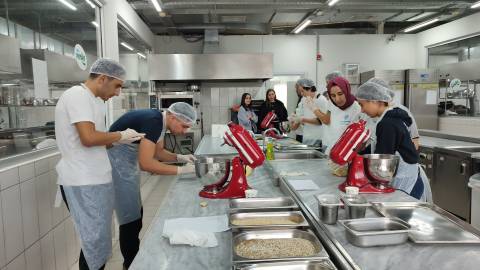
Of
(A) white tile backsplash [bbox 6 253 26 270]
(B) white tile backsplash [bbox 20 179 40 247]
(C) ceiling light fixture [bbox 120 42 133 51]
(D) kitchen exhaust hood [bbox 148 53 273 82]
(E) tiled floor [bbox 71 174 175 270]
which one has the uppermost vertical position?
(C) ceiling light fixture [bbox 120 42 133 51]

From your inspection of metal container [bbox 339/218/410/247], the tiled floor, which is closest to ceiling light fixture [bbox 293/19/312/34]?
the tiled floor

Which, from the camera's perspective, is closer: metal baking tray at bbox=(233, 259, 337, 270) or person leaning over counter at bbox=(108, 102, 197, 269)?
metal baking tray at bbox=(233, 259, 337, 270)

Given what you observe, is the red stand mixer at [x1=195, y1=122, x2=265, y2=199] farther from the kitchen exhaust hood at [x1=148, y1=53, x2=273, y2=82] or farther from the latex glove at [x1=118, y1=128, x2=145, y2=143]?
the kitchen exhaust hood at [x1=148, y1=53, x2=273, y2=82]

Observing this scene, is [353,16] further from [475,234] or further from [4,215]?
[4,215]

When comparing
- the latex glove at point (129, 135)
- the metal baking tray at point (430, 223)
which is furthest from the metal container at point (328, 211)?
the latex glove at point (129, 135)

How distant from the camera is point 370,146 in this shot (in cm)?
238

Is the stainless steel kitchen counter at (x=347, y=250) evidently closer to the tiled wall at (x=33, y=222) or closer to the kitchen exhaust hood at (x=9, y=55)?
the tiled wall at (x=33, y=222)

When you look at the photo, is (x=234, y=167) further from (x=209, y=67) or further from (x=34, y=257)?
(x=209, y=67)

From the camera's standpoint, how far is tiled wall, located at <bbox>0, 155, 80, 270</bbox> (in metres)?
1.93

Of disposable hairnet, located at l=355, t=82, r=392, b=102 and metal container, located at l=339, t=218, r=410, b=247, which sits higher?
disposable hairnet, located at l=355, t=82, r=392, b=102

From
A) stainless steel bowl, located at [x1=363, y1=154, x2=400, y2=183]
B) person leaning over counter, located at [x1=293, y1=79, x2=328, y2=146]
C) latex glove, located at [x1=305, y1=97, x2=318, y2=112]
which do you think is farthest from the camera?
person leaning over counter, located at [x1=293, y1=79, x2=328, y2=146]

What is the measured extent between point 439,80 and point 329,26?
7.95ft

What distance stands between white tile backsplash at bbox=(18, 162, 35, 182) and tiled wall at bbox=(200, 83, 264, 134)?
4.90 m

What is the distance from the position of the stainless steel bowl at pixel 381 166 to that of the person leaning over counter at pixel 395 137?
0.51 ft
